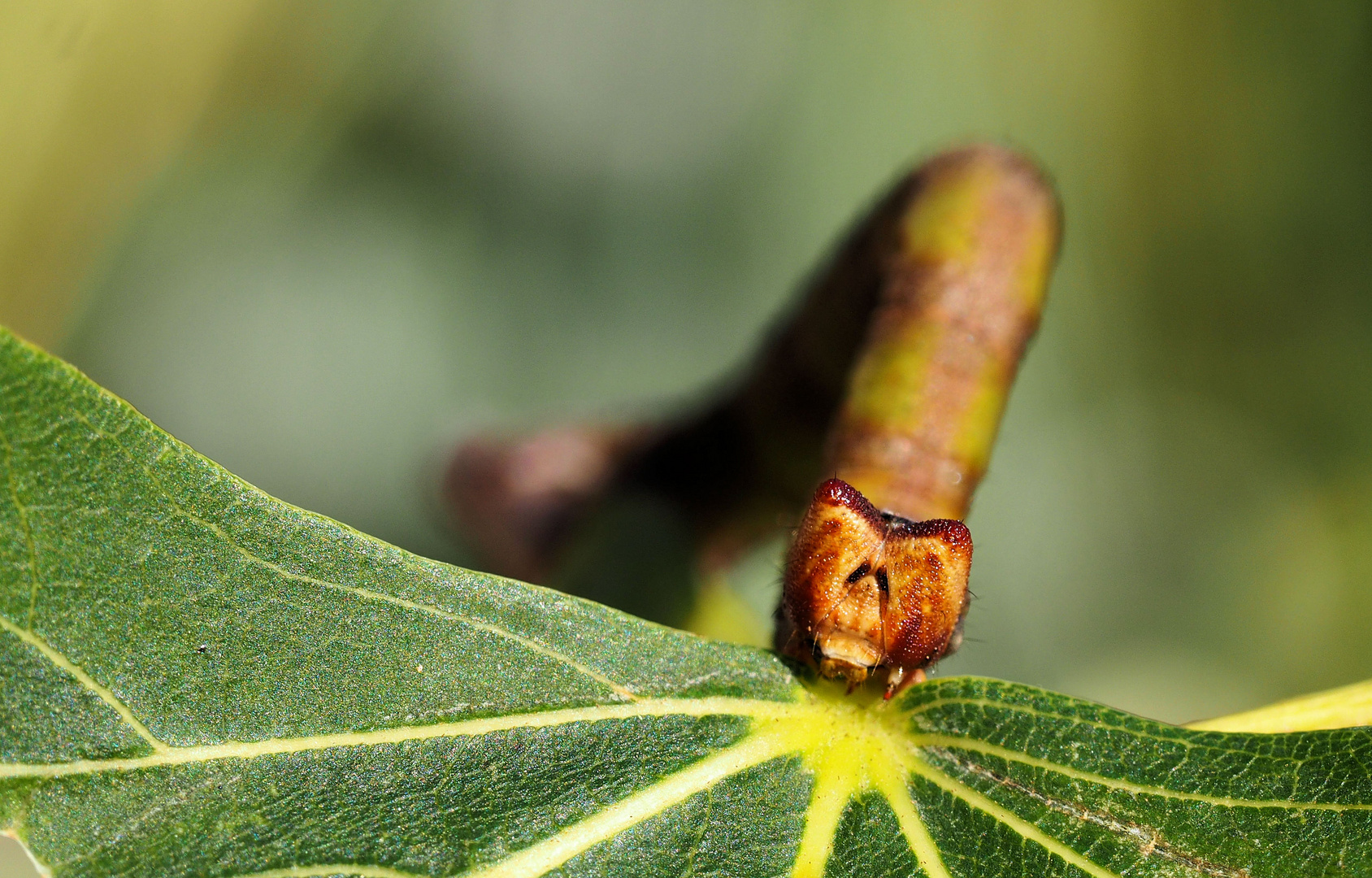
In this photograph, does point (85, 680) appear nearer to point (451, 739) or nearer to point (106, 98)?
point (451, 739)

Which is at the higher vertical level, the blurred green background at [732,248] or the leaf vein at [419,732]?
the blurred green background at [732,248]

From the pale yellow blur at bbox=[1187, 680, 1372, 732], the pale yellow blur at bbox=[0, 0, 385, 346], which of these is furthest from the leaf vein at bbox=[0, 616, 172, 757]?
the pale yellow blur at bbox=[0, 0, 385, 346]

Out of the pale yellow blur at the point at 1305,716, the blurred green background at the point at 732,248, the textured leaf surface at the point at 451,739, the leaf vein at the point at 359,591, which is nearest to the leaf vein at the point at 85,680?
the textured leaf surface at the point at 451,739

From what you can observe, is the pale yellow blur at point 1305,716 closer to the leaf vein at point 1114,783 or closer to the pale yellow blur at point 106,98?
the leaf vein at point 1114,783

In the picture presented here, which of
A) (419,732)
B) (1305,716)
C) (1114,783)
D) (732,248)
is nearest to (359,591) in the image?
(419,732)

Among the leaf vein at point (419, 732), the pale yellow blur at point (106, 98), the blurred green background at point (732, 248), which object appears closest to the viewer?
the leaf vein at point (419, 732)

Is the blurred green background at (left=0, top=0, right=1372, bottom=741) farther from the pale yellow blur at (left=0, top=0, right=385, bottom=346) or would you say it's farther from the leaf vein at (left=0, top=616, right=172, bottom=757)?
the leaf vein at (left=0, top=616, right=172, bottom=757)
